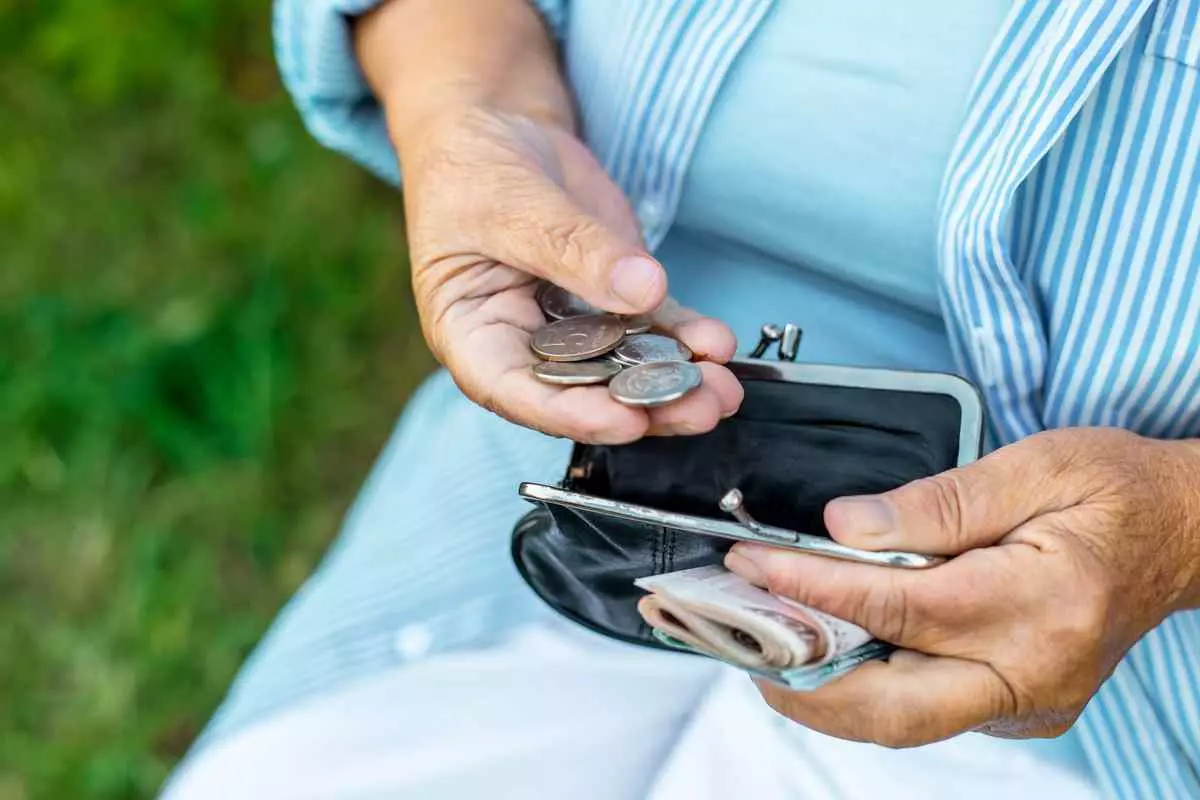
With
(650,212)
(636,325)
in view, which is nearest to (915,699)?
(636,325)

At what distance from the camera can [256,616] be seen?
2.29 metres

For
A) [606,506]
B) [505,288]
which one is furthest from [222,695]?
[606,506]

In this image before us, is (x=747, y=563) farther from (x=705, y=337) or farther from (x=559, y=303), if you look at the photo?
(x=559, y=303)

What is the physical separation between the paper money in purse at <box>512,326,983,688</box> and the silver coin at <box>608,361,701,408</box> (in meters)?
0.12

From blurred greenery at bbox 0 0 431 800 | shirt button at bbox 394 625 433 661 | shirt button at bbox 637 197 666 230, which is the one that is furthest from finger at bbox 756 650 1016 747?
blurred greenery at bbox 0 0 431 800

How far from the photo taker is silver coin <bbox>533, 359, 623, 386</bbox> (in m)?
1.03

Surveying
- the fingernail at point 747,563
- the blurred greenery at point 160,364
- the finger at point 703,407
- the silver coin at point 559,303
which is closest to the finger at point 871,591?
the fingernail at point 747,563

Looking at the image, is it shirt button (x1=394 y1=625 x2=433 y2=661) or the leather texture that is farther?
shirt button (x1=394 y1=625 x2=433 y2=661)

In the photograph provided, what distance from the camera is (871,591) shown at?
3.17ft

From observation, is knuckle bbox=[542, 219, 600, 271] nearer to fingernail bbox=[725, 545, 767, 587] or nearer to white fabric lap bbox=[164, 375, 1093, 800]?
fingernail bbox=[725, 545, 767, 587]

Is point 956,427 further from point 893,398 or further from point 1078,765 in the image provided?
point 1078,765

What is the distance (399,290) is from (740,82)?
1562 millimetres

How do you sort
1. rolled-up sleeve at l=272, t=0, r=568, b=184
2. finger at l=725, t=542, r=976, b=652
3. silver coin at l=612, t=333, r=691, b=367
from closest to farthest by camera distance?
1. finger at l=725, t=542, r=976, b=652
2. silver coin at l=612, t=333, r=691, b=367
3. rolled-up sleeve at l=272, t=0, r=568, b=184

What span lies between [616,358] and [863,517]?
255mm
